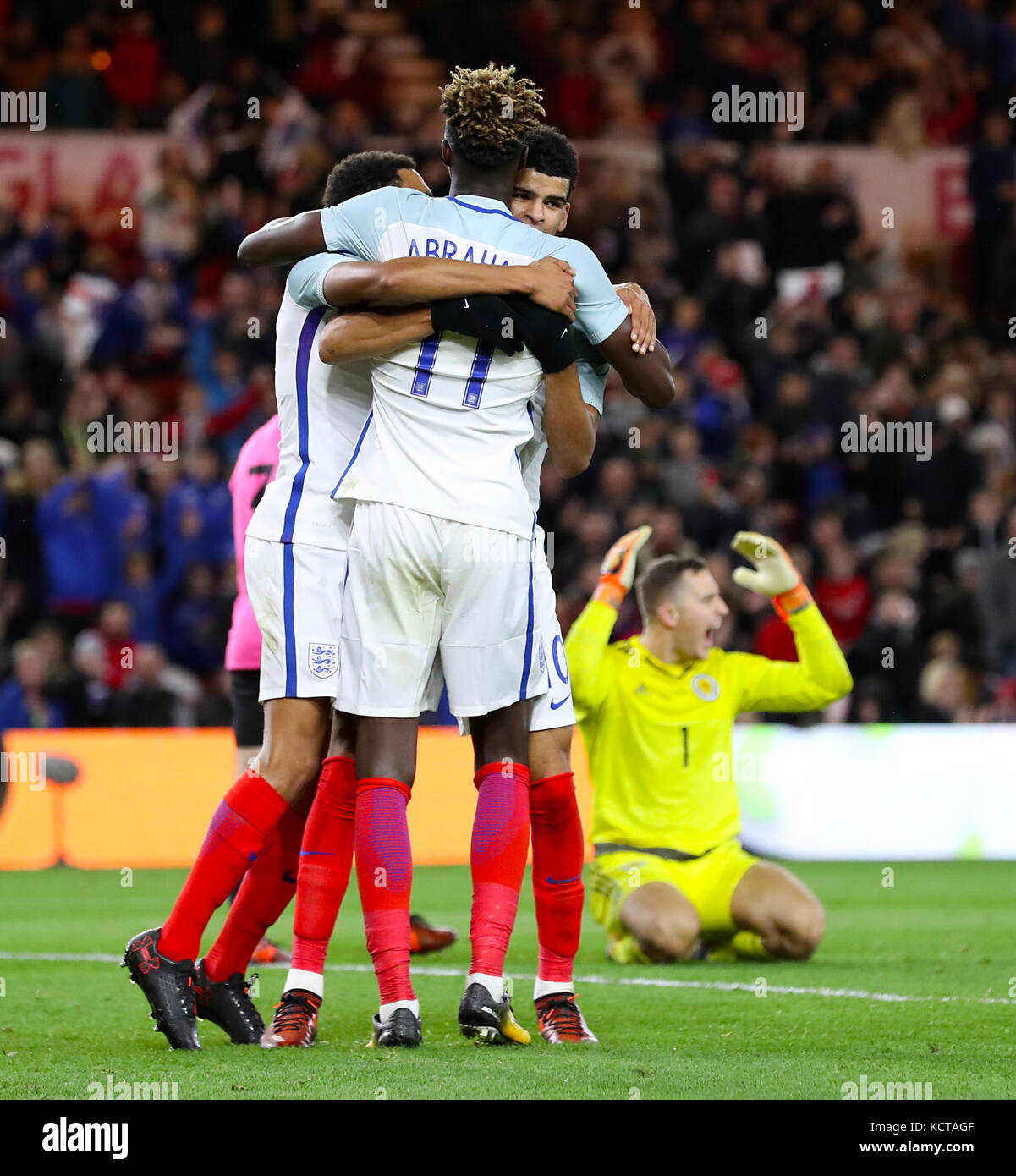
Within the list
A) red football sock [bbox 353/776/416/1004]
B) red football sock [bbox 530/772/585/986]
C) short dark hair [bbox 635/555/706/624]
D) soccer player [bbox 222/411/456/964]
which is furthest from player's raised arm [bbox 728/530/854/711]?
red football sock [bbox 353/776/416/1004]

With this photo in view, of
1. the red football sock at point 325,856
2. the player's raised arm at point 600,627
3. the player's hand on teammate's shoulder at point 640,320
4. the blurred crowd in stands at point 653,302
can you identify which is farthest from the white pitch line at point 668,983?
the blurred crowd in stands at point 653,302

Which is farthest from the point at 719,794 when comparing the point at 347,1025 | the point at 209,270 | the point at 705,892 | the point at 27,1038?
the point at 209,270

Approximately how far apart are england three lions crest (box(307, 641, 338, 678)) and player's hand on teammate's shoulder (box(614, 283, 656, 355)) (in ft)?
3.48

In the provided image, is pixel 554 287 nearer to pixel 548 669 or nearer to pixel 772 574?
pixel 548 669

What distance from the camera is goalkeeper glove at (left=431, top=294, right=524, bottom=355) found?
4.19 m

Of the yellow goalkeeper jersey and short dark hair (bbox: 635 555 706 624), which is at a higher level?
short dark hair (bbox: 635 555 706 624)

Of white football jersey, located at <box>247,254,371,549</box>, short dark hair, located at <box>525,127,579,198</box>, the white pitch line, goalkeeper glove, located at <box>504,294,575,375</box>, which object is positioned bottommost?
the white pitch line

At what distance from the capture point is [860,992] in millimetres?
5434

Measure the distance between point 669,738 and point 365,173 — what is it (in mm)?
2528

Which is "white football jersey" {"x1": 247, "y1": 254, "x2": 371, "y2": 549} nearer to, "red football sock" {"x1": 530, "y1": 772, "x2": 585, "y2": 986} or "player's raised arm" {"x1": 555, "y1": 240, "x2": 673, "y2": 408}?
"player's raised arm" {"x1": 555, "y1": 240, "x2": 673, "y2": 408}

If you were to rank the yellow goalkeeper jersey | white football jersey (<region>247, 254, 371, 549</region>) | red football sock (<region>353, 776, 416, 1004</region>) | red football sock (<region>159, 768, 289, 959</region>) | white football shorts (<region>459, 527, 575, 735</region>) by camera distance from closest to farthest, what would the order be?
red football sock (<region>353, 776, 416, 1004</region>)
red football sock (<region>159, 768, 289, 959</region>)
white football shorts (<region>459, 527, 575, 735</region>)
white football jersey (<region>247, 254, 371, 549</region>)
the yellow goalkeeper jersey

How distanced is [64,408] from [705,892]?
835 centimetres

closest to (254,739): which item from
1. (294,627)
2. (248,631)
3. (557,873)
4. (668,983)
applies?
(248,631)

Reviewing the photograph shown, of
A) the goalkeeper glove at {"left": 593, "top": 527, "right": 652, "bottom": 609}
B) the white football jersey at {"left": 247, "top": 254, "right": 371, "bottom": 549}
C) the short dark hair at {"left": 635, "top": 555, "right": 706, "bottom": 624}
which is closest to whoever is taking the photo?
the white football jersey at {"left": 247, "top": 254, "right": 371, "bottom": 549}
